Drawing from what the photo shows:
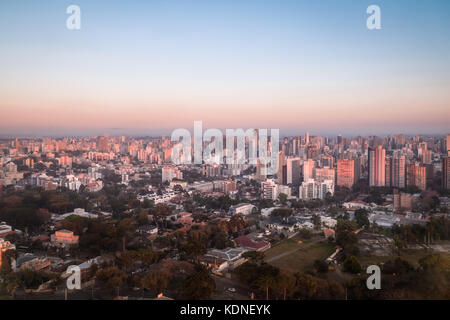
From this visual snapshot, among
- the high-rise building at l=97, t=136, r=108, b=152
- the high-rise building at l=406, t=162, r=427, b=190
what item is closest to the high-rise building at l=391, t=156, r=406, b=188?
the high-rise building at l=406, t=162, r=427, b=190

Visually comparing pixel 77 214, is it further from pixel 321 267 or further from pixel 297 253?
pixel 321 267

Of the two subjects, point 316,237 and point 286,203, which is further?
point 286,203

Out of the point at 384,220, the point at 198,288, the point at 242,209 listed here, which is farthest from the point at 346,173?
the point at 198,288

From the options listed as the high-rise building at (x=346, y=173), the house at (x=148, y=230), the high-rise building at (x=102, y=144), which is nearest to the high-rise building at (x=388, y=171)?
the high-rise building at (x=346, y=173)

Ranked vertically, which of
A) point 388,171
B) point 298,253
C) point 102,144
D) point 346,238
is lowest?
point 298,253
